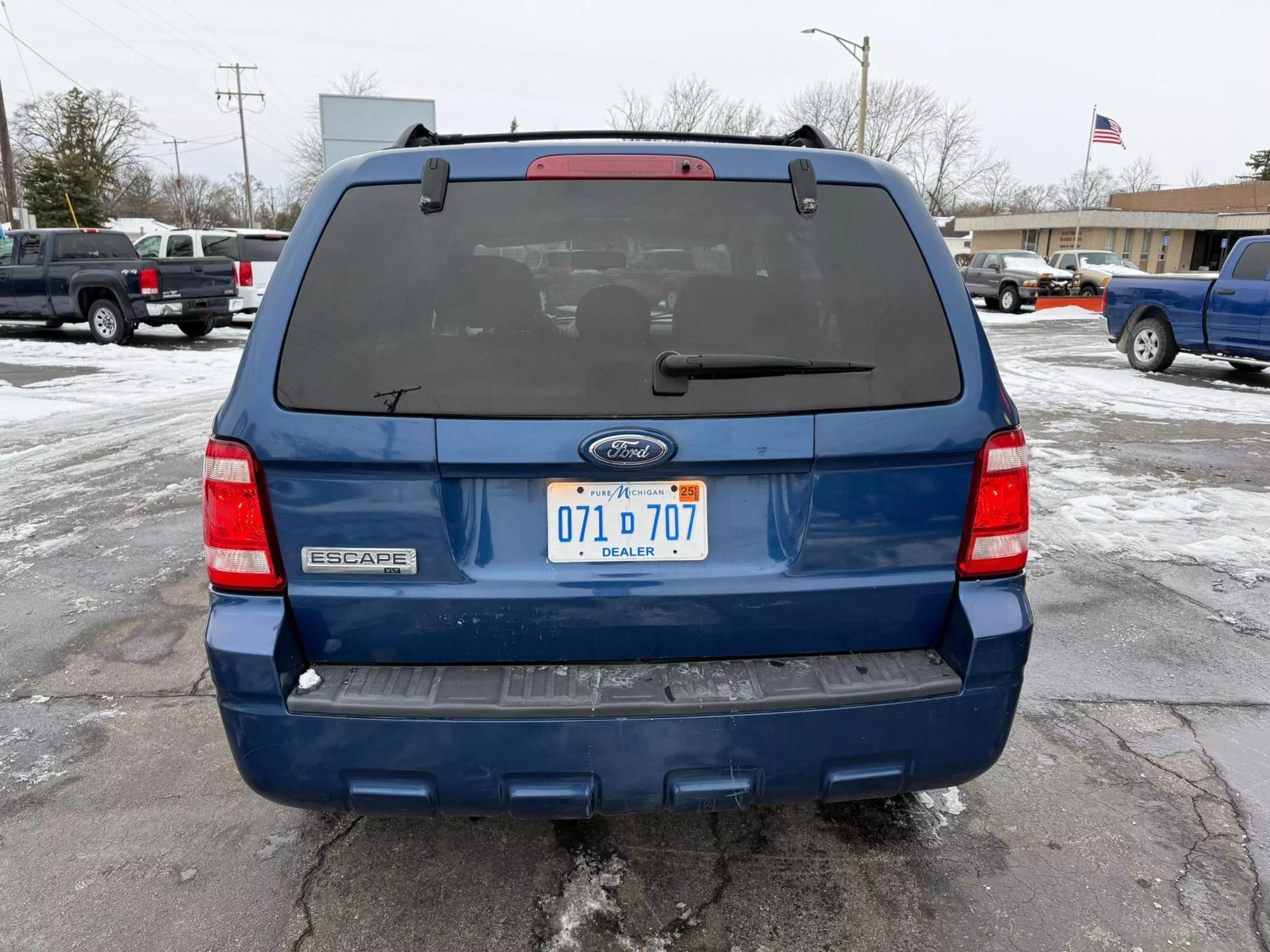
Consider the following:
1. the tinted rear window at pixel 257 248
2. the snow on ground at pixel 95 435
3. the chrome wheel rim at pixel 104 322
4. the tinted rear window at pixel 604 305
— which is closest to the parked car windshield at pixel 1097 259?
the tinted rear window at pixel 257 248

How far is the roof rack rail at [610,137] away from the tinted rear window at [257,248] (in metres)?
17.1

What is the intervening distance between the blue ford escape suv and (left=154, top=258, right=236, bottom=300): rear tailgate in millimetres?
14926

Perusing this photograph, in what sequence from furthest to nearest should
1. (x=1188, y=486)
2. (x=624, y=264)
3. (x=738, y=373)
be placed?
(x=1188, y=486), (x=624, y=264), (x=738, y=373)

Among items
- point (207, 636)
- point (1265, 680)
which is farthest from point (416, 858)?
point (1265, 680)

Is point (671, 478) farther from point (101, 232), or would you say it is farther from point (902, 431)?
point (101, 232)

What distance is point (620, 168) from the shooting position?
2.12m

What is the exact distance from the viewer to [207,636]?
2.10 meters

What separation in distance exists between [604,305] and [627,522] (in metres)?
0.52

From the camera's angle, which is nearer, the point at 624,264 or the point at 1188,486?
the point at 624,264

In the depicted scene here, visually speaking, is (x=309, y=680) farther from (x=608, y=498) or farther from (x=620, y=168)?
(x=620, y=168)

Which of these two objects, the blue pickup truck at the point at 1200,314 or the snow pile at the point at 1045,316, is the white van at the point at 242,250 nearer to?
the blue pickup truck at the point at 1200,314

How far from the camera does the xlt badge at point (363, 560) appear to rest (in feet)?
6.68

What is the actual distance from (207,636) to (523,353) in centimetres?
101

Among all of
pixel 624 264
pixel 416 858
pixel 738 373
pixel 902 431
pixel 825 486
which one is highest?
pixel 624 264
